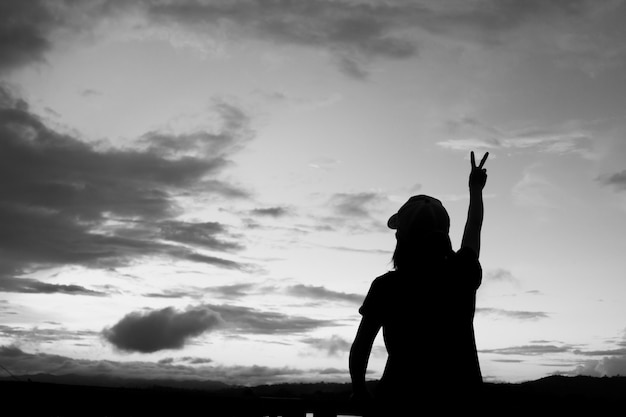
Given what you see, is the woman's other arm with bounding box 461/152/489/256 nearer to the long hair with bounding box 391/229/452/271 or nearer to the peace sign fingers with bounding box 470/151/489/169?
the peace sign fingers with bounding box 470/151/489/169

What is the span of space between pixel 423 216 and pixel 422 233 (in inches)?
2.7

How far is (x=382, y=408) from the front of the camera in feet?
7.55

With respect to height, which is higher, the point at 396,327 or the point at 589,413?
the point at 396,327

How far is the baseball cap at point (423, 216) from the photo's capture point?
2.35 meters

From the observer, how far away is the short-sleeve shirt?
2258 millimetres

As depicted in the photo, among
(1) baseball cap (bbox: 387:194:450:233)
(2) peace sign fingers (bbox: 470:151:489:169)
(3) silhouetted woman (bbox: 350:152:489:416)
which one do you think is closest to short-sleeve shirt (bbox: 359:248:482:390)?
(3) silhouetted woman (bbox: 350:152:489:416)

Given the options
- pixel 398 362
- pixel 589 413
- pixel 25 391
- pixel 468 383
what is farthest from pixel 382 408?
pixel 589 413

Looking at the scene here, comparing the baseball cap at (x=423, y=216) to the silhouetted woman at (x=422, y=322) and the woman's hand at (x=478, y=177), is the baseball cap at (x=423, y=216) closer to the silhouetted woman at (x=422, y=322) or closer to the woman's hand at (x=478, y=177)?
the silhouetted woman at (x=422, y=322)

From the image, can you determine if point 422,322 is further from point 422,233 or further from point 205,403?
point 205,403

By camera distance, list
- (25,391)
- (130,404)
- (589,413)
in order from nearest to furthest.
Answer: (25,391) < (130,404) < (589,413)

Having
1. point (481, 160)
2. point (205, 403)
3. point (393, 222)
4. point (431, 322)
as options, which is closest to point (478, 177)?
point (481, 160)

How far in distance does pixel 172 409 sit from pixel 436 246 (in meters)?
1.83

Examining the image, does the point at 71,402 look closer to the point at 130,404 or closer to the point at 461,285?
the point at 130,404

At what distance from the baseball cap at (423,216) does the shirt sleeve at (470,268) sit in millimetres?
126
